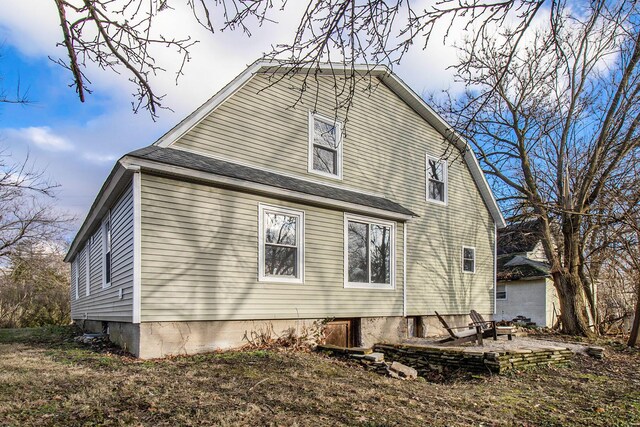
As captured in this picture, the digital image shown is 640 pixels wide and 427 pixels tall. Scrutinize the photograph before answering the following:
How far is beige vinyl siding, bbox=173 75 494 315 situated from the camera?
942cm

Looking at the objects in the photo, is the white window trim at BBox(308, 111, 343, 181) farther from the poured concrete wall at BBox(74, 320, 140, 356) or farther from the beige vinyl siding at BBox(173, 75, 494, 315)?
the poured concrete wall at BBox(74, 320, 140, 356)

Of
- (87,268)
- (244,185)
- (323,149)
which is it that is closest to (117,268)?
(244,185)

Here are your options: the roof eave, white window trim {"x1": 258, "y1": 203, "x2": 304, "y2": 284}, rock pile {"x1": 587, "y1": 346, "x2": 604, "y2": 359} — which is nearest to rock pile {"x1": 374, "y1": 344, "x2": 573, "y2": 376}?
rock pile {"x1": 587, "y1": 346, "x2": 604, "y2": 359}

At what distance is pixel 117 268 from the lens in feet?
29.1

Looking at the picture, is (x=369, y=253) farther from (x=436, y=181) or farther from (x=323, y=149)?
(x=436, y=181)

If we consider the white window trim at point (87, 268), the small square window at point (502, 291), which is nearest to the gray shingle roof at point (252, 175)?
the white window trim at point (87, 268)

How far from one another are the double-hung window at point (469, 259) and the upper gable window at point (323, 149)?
566 centimetres

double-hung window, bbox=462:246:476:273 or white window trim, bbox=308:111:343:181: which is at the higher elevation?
white window trim, bbox=308:111:343:181

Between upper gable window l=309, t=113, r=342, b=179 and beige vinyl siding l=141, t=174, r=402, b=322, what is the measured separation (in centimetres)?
119

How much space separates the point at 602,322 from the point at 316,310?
1253 cm

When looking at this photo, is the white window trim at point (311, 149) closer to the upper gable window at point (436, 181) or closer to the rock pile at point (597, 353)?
the upper gable window at point (436, 181)

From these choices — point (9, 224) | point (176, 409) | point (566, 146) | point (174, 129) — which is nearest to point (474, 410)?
point (176, 409)

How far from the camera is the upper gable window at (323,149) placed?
34.8 ft

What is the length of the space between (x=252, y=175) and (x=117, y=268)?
3139 mm
